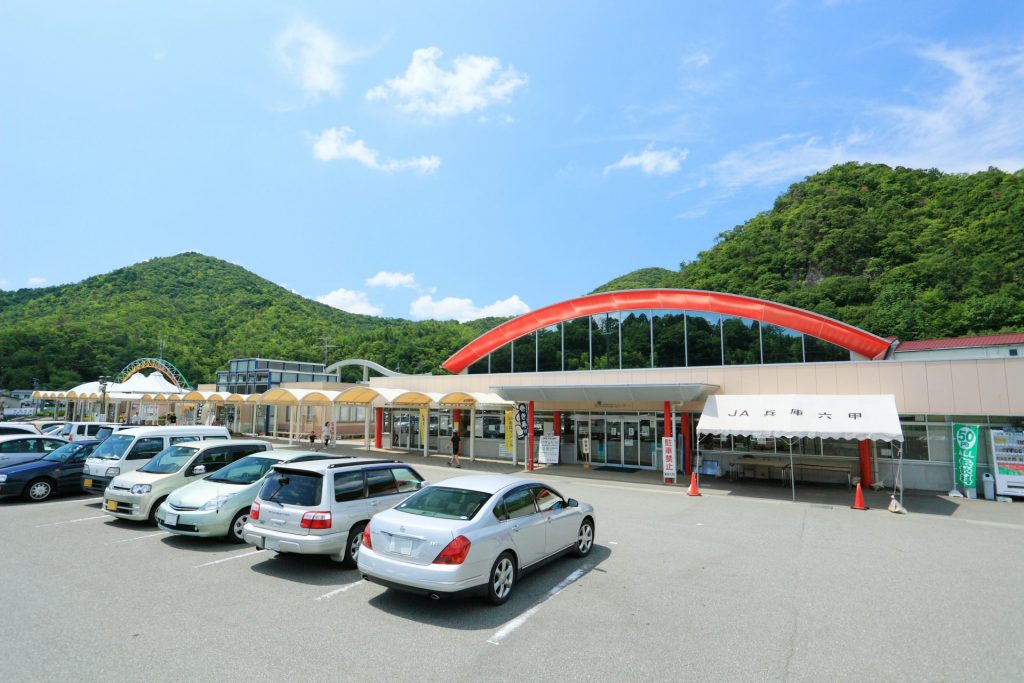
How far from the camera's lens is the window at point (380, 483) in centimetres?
845

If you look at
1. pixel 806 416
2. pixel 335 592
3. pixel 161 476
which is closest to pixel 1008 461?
pixel 806 416

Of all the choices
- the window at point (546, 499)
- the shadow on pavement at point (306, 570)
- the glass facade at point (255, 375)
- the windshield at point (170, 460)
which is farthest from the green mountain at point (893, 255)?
the shadow on pavement at point (306, 570)

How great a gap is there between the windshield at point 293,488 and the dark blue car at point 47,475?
9397mm

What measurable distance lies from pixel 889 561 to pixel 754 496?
7190 millimetres

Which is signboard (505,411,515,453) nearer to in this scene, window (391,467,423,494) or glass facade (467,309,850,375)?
glass facade (467,309,850,375)

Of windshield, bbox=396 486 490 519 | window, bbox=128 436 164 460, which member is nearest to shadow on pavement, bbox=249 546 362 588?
windshield, bbox=396 486 490 519

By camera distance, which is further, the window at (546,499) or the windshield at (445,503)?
the window at (546,499)

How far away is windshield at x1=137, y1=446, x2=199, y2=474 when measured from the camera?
11000 mm

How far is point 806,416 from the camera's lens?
15734 millimetres

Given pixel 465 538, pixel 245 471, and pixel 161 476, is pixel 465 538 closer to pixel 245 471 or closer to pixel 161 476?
pixel 245 471

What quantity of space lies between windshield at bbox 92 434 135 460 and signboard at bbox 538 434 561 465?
1508 centimetres

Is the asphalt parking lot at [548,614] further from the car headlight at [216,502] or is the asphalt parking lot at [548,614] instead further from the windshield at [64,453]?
the windshield at [64,453]

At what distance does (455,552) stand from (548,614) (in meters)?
1.40

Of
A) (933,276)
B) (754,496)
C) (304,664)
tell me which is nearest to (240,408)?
(754,496)
